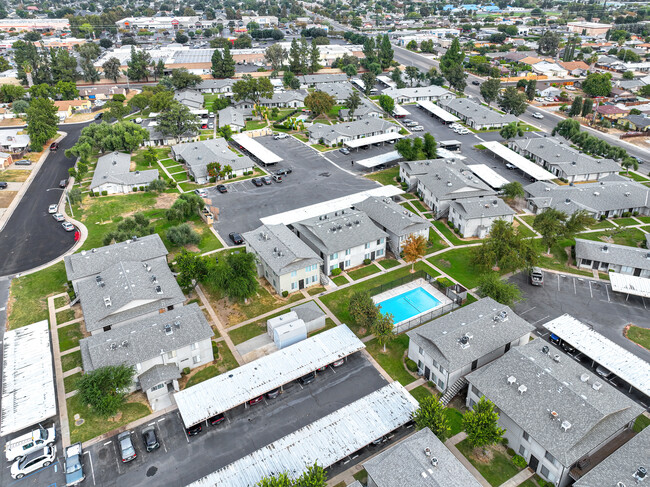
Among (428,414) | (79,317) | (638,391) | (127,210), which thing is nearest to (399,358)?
(428,414)

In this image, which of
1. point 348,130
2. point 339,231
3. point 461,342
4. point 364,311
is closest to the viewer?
point 461,342

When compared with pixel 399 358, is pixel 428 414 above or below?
above

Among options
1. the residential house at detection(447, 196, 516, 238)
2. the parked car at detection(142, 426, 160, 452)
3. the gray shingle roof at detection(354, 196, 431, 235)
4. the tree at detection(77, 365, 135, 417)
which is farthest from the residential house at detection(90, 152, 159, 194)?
the residential house at detection(447, 196, 516, 238)

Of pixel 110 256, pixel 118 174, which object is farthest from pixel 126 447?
pixel 118 174

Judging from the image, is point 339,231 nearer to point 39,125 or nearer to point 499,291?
point 499,291

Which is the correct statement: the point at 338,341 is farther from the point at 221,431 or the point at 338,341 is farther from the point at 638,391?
the point at 638,391
